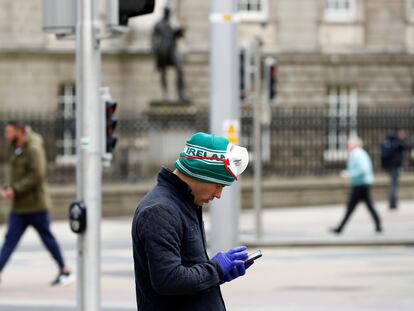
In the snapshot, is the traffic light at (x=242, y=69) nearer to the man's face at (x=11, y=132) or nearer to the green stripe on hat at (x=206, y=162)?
the man's face at (x=11, y=132)

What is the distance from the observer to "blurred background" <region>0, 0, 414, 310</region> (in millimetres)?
16359

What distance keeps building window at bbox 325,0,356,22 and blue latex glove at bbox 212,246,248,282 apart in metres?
32.2

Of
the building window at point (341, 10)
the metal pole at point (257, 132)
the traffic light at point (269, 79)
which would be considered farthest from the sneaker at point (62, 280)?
the building window at point (341, 10)

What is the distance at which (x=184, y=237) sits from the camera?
16.4ft

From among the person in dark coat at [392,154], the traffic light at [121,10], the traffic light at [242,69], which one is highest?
the traffic light at [121,10]

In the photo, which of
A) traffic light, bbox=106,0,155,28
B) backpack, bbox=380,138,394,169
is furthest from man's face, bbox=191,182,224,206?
backpack, bbox=380,138,394,169

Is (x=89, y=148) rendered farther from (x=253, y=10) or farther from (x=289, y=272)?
(x=253, y=10)

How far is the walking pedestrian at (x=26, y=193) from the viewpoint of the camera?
13.4 m

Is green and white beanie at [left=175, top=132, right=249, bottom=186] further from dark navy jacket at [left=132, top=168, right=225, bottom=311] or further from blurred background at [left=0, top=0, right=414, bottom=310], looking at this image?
blurred background at [left=0, top=0, right=414, bottom=310]

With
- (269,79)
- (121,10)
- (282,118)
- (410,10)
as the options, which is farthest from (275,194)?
(121,10)

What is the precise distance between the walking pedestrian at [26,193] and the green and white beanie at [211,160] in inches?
333

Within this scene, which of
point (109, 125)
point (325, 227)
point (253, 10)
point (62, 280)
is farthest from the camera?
point (253, 10)

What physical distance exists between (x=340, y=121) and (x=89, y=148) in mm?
19468

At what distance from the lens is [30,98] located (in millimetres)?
34594
